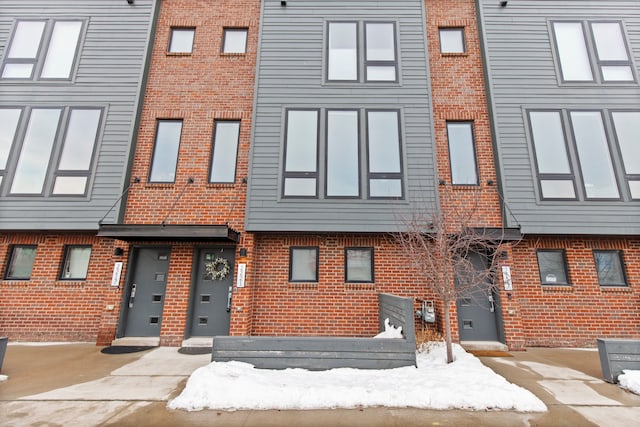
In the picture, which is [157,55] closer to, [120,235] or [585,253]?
[120,235]

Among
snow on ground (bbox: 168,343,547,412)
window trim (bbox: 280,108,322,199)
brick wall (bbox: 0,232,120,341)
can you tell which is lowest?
snow on ground (bbox: 168,343,547,412)

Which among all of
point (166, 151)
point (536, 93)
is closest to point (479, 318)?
point (536, 93)

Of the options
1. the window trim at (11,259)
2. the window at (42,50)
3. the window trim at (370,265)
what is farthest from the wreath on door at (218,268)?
the window at (42,50)

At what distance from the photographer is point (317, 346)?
16.2 feet

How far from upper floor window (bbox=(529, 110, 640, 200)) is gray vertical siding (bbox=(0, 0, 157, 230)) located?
11.3 metres

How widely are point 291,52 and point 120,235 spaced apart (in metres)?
6.75

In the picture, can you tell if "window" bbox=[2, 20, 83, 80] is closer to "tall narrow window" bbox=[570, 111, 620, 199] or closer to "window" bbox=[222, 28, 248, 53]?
"window" bbox=[222, 28, 248, 53]

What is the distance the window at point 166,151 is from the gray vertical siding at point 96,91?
0.68 m

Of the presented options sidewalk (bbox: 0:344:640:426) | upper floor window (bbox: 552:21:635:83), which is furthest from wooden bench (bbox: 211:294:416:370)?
upper floor window (bbox: 552:21:635:83)

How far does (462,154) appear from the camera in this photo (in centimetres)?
793

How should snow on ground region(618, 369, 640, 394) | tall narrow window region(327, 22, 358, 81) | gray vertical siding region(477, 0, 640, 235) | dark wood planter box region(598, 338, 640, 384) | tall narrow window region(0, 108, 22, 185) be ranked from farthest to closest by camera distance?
tall narrow window region(327, 22, 358, 81), tall narrow window region(0, 108, 22, 185), gray vertical siding region(477, 0, 640, 235), dark wood planter box region(598, 338, 640, 384), snow on ground region(618, 369, 640, 394)

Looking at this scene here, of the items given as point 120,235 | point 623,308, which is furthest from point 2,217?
point 623,308

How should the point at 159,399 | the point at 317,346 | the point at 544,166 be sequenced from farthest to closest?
the point at 544,166 < the point at 317,346 < the point at 159,399

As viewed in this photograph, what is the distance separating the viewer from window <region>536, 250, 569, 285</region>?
24.0ft
